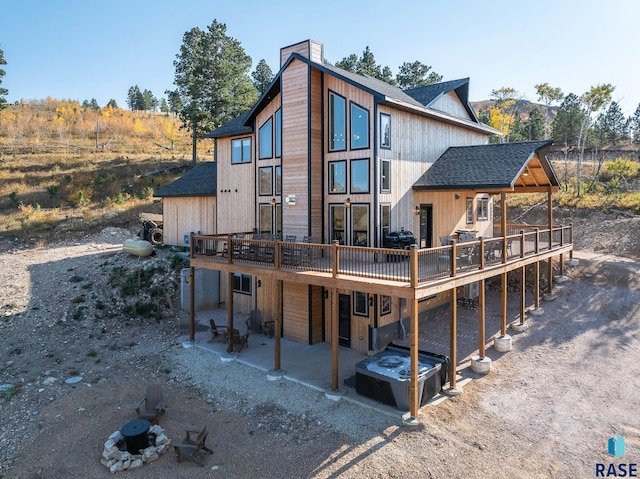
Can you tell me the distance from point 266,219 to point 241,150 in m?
3.56

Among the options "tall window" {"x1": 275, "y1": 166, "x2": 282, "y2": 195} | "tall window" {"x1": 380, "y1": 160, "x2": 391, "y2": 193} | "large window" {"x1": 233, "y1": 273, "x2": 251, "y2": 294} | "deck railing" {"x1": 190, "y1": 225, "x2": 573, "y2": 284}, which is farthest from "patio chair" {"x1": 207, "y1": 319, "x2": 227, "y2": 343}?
"tall window" {"x1": 380, "y1": 160, "x2": 391, "y2": 193}

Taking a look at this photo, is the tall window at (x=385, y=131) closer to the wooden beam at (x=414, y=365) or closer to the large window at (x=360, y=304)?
the large window at (x=360, y=304)

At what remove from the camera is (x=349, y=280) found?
10.4 metres

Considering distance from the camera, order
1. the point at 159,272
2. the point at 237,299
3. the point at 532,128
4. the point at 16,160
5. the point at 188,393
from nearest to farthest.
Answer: the point at 188,393 < the point at 237,299 < the point at 159,272 < the point at 16,160 < the point at 532,128

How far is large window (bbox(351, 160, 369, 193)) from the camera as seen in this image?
13.7m

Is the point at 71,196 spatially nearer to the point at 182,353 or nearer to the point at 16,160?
the point at 16,160

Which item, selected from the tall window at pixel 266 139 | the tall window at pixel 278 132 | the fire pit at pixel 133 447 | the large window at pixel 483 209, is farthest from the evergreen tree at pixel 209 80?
the fire pit at pixel 133 447

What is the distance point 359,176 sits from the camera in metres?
13.9

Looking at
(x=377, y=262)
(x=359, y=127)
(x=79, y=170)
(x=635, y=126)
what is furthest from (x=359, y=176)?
(x=635, y=126)

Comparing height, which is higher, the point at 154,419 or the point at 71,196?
the point at 71,196

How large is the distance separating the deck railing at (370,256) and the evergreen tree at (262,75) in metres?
50.7

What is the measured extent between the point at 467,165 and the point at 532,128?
128 ft

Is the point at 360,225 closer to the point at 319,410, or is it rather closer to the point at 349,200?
the point at 349,200

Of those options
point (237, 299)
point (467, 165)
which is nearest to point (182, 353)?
point (237, 299)
